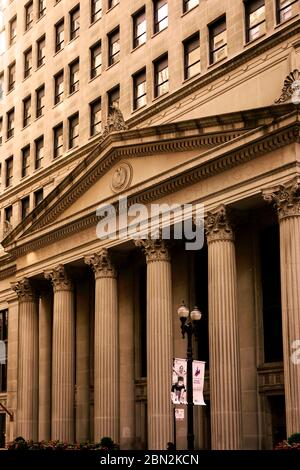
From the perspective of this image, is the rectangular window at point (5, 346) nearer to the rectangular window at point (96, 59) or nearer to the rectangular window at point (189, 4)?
the rectangular window at point (96, 59)

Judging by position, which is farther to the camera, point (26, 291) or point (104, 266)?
point (26, 291)

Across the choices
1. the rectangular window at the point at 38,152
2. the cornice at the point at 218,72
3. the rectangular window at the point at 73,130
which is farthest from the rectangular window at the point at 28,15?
the cornice at the point at 218,72

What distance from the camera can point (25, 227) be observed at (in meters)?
45.7

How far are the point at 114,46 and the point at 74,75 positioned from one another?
5.15 metres

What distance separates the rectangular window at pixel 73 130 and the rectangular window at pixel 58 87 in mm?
2522

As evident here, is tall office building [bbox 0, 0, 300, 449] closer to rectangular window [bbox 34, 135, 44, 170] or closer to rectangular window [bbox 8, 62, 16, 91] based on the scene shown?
rectangular window [bbox 34, 135, 44, 170]

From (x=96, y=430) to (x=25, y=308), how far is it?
11097 mm

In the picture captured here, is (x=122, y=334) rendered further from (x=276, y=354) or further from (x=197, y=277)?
(x=276, y=354)

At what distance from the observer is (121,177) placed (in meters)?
37.4

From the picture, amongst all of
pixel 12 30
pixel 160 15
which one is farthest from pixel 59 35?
pixel 160 15

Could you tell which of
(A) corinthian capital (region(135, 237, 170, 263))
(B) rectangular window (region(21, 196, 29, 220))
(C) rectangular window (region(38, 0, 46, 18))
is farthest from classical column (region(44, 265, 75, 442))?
(C) rectangular window (region(38, 0, 46, 18))

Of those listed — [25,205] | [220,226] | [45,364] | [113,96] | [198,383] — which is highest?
[113,96]

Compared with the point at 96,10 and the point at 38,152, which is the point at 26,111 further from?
the point at 96,10

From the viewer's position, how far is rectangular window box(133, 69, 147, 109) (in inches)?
1731
